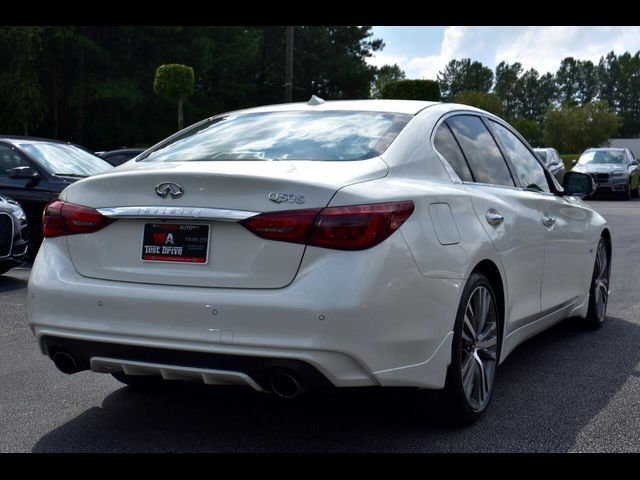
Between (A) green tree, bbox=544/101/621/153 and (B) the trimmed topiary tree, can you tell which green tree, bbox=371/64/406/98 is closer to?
(A) green tree, bbox=544/101/621/153

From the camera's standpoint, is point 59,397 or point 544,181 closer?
point 59,397

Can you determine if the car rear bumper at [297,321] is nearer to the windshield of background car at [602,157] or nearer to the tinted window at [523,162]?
the tinted window at [523,162]

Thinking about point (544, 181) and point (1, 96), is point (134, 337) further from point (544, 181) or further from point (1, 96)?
point (1, 96)

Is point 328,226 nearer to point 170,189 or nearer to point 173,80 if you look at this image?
point 170,189

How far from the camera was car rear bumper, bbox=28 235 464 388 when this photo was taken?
11.1 ft

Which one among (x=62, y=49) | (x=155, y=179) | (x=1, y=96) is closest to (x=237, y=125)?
(x=155, y=179)

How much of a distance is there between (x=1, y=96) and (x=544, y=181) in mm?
38704

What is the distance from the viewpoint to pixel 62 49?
43.5m

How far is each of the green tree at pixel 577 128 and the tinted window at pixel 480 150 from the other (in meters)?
80.4

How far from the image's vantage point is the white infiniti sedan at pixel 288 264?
3418 mm

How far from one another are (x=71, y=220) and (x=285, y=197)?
1.06 meters

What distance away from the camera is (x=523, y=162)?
18.1 feet

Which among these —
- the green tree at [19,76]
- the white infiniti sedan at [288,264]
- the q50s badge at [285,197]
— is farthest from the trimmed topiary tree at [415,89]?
the q50s badge at [285,197]

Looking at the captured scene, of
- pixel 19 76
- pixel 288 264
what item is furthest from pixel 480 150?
pixel 19 76
